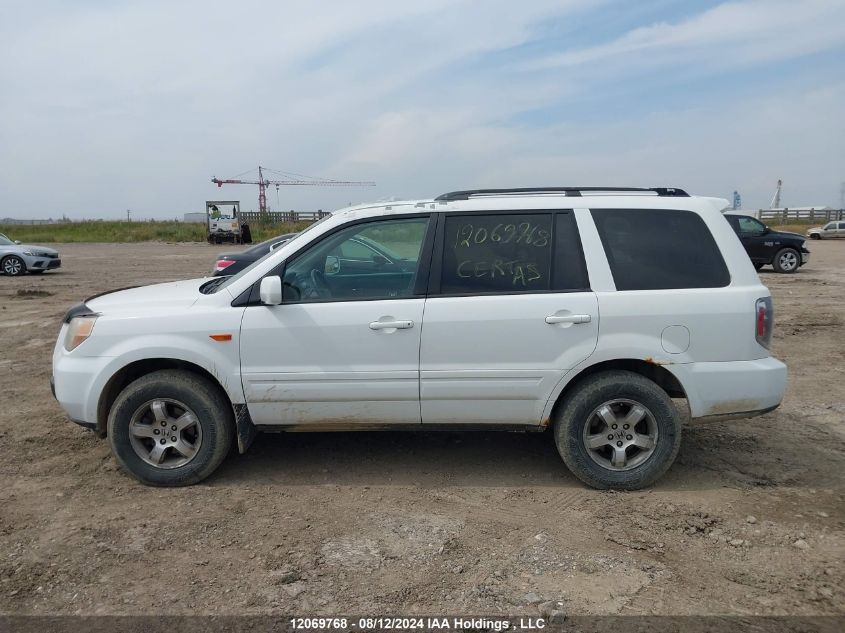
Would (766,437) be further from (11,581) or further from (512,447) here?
(11,581)

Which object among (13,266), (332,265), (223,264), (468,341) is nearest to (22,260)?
(13,266)

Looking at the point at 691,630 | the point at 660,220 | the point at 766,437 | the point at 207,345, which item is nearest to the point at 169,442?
the point at 207,345

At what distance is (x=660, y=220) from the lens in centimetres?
429

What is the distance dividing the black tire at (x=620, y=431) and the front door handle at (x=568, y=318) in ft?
1.26

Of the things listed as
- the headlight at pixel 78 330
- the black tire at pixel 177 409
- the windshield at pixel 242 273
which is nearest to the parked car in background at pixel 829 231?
the windshield at pixel 242 273

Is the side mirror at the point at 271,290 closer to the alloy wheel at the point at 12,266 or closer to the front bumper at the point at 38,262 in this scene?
the front bumper at the point at 38,262

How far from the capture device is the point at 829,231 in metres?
37.9

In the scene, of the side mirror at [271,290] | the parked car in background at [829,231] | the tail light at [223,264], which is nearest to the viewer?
the side mirror at [271,290]

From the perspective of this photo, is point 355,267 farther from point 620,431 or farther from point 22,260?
point 22,260

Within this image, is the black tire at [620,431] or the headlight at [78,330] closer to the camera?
the black tire at [620,431]

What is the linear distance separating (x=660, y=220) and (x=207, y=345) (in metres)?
3.02

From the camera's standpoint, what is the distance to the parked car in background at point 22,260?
1878cm

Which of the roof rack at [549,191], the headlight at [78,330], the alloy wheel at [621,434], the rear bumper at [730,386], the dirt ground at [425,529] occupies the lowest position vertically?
the dirt ground at [425,529]

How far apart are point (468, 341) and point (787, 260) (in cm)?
1760
